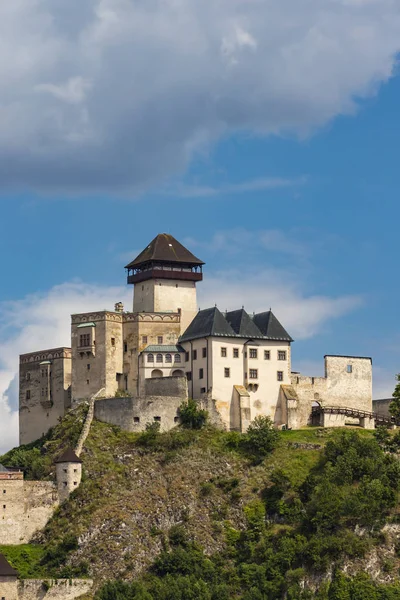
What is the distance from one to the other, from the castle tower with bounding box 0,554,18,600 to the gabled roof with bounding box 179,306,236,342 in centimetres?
2701

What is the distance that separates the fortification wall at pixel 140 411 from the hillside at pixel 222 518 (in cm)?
102

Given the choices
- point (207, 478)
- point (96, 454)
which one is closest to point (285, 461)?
point (207, 478)

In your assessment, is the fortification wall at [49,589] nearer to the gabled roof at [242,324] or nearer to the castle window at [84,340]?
the castle window at [84,340]

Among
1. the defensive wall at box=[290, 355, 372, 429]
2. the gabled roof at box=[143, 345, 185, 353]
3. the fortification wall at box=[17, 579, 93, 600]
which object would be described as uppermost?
the gabled roof at box=[143, 345, 185, 353]

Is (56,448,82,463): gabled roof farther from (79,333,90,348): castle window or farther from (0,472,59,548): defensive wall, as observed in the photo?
(79,333,90,348): castle window

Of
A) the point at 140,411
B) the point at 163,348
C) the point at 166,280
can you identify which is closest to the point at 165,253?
the point at 166,280

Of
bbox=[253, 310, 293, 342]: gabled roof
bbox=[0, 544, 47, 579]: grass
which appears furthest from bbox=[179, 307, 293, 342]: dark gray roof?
bbox=[0, 544, 47, 579]: grass

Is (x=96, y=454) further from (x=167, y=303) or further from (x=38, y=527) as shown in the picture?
(x=167, y=303)

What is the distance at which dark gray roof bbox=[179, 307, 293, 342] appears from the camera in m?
135

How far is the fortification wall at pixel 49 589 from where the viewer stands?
117312 millimetres

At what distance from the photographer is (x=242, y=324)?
449 ft

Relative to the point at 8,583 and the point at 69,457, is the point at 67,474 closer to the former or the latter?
the point at 69,457

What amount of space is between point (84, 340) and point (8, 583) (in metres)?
25.8

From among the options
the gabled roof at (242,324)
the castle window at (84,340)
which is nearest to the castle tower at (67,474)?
the castle window at (84,340)
